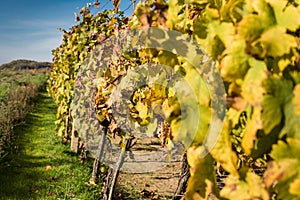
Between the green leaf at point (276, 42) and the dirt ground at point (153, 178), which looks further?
the dirt ground at point (153, 178)

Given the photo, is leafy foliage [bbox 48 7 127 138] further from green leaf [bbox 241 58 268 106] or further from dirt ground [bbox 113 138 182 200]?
green leaf [bbox 241 58 268 106]

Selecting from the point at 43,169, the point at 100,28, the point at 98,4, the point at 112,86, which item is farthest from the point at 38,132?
the point at 112,86

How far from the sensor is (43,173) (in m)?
6.80

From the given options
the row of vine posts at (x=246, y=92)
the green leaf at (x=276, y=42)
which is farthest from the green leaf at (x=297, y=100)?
the green leaf at (x=276, y=42)

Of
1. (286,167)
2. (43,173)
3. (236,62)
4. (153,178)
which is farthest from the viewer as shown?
(153,178)

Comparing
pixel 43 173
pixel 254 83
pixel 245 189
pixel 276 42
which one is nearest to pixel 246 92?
pixel 254 83

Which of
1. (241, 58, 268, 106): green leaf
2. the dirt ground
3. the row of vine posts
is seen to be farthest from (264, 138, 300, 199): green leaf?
the dirt ground

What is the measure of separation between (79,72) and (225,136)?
6317mm

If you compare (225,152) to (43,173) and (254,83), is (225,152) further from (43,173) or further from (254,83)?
(43,173)

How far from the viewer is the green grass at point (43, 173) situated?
5749mm

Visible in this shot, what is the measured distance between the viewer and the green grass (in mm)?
5749

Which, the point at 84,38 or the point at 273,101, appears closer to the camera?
the point at 273,101

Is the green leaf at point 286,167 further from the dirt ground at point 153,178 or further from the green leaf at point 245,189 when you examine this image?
the dirt ground at point 153,178

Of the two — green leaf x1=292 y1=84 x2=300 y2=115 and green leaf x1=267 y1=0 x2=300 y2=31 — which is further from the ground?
green leaf x1=267 y1=0 x2=300 y2=31
